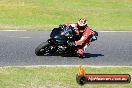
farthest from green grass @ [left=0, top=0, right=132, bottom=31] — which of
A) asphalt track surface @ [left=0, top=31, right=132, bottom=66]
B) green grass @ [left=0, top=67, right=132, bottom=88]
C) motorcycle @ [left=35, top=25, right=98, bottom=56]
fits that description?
green grass @ [left=0, top=67, right=132, bottom=88]

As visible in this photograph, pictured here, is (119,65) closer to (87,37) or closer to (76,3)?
(87,37)

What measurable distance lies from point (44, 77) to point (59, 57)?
14.3 ft

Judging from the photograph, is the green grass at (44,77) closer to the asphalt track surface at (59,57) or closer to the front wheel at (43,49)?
the asphalt track surface at (59,57)

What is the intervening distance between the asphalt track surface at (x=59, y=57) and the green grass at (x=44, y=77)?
1.75 metres

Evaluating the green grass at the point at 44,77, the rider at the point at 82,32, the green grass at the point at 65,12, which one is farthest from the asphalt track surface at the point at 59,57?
the green grass at the point at 65,12

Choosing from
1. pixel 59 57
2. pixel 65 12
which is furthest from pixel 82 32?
pixel 65 12

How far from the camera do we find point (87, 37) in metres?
17.0

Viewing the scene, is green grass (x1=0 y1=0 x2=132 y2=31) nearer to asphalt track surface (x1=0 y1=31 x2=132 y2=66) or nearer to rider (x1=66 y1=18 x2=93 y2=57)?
asphalt track surface (x1=0 y1=31 x2=132 y2=66)

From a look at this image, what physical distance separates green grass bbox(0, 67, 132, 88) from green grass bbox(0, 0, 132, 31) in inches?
558

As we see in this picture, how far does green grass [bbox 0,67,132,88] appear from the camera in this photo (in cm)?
1190

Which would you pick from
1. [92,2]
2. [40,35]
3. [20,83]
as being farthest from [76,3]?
[20,83]

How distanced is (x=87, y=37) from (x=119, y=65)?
173 cm

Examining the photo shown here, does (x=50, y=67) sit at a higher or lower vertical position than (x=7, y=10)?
higher

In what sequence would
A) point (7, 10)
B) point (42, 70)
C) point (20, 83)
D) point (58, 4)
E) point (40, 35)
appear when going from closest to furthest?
point (20, 83) < point (42, 70) < point (40, 35) < point (7, 10) < point (58, 4)
